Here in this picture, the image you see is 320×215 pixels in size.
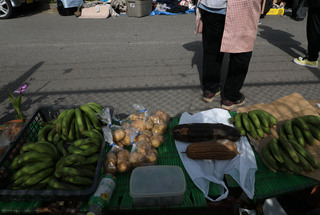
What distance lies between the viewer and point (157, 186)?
5.07ft

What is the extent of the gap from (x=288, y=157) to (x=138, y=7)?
853 centimetres

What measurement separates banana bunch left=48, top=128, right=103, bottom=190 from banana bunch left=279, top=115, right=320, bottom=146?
74.7 inches

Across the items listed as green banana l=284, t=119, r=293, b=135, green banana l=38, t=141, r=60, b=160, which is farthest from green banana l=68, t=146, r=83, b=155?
green banana l=284, t=119, r=293, b=135

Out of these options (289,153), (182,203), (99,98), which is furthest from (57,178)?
(99,98)

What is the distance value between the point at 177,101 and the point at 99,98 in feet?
4.83

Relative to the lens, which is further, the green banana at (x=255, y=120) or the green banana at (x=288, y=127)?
the green banana at (x=255, y=120)

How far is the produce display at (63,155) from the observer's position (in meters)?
1.54

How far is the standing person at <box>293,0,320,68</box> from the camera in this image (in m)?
3.93

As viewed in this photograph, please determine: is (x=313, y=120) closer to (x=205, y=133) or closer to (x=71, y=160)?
(x=205, y=133)

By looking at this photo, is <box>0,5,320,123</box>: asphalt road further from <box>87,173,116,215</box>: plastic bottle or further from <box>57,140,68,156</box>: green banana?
<box>87,173,116,215</box>: plastic bottle

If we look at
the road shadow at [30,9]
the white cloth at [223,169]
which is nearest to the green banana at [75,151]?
the white cloth at [223,169]

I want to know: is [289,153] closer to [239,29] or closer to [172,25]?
[239,29]

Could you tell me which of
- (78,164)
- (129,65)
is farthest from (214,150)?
(129,65)

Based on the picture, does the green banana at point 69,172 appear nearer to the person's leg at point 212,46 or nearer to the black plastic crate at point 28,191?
the black plastic crate at point 28,191
